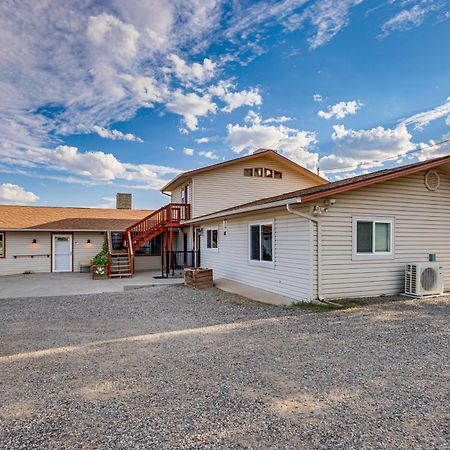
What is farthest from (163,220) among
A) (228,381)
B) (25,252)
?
(228,381)

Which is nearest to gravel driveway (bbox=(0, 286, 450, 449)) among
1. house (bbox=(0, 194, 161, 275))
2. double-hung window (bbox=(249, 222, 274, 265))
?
double-hung window (bbox=(249, 222, 274, 265))

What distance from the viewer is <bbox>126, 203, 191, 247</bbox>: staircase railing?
1556 cm

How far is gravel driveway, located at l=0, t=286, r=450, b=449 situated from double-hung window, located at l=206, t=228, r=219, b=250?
6886mm

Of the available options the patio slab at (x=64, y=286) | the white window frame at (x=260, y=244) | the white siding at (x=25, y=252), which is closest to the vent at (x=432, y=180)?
the white window frame at (x=260, y=244)

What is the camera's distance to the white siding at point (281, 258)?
25.4ft

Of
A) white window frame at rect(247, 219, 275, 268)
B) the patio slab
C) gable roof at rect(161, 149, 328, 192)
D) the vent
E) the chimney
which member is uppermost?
gable roof at rect(161, 149, 328, 192)

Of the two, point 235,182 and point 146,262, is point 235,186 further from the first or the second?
point 146,262

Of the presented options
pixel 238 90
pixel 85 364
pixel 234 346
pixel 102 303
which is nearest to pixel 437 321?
pixel 234 346

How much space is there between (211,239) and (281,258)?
19.0 feet

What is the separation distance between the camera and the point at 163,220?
15.7 meters

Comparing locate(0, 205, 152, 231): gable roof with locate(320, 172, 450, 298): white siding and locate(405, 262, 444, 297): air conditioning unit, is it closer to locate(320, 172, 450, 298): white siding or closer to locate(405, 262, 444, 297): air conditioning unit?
locate(320, 172, 450, 298): white siding

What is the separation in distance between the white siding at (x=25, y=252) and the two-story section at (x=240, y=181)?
23.8 ft

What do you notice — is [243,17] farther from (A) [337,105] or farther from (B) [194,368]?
(B) [194,368]

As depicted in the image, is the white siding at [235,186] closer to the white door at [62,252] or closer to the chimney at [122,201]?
the white door at [62,252]
